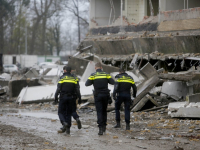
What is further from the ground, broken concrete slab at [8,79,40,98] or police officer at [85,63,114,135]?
police officer at [85,63,114,135]

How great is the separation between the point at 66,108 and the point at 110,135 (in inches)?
48.0

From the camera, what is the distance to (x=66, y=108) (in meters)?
8.87


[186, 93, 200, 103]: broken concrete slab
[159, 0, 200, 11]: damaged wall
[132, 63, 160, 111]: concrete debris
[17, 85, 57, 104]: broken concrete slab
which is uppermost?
[159, 0, 200, 11]: damaged wall

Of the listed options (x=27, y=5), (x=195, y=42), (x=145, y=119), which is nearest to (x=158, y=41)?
(x=195, y=42)

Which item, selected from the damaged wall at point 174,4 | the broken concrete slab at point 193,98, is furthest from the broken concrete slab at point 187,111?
the damaged wall at point 174,4

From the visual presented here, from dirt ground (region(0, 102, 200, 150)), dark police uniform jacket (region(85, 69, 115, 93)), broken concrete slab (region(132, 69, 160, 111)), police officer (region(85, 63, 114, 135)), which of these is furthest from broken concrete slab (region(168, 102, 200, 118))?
dark police uniform jacket (region(85, 69, 115, 93))

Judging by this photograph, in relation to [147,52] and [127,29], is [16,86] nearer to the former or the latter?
[147,52]

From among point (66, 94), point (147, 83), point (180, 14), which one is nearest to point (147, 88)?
point (147, 83)

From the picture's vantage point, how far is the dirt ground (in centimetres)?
716

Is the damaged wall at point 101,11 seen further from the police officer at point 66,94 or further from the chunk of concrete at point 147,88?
the police officer at point 66,94

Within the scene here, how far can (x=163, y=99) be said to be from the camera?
13711 millimetres

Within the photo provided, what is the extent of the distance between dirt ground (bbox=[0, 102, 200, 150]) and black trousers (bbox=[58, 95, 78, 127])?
38cm

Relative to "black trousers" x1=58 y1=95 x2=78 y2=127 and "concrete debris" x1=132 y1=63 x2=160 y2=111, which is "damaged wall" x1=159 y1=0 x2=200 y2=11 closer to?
"concrete debris" x1=132 y1=63 x2=160 y2=111

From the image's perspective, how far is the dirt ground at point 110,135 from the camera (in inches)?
282
